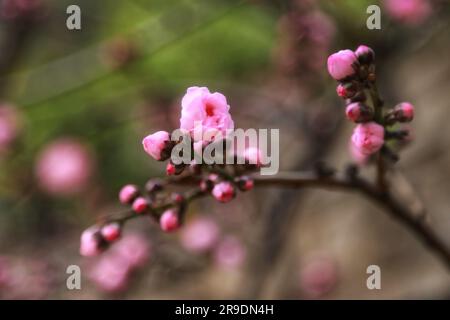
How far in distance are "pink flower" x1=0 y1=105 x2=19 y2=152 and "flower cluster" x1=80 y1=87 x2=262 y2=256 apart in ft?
6.00

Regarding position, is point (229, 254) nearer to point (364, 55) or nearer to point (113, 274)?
point (113, 274)

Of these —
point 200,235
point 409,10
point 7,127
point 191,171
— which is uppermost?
point 409,10

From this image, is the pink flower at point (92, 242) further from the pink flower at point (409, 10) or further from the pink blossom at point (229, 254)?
the pink flower at point (409, 10)

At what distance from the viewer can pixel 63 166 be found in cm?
385

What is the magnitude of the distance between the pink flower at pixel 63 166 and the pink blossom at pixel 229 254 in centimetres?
142

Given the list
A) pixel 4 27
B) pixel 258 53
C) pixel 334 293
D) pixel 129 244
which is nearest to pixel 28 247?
pixel 129 244

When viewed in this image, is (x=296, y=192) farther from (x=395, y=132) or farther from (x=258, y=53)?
(x=258, y=53)

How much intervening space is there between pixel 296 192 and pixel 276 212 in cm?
14

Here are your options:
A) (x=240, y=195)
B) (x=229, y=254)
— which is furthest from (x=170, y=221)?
(x=240, y=195)

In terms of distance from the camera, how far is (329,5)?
10.3ft

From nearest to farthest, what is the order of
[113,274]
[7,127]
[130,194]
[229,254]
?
[130,194] → [113,274] → [229,254] → [7,127]

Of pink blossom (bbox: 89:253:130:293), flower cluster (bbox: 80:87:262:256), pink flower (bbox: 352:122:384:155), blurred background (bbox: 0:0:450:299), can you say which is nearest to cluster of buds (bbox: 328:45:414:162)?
pink flower (bbox: 352:122:384:155)

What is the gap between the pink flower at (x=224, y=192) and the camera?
1304 millimetres

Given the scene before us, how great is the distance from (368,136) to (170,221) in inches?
18.9
